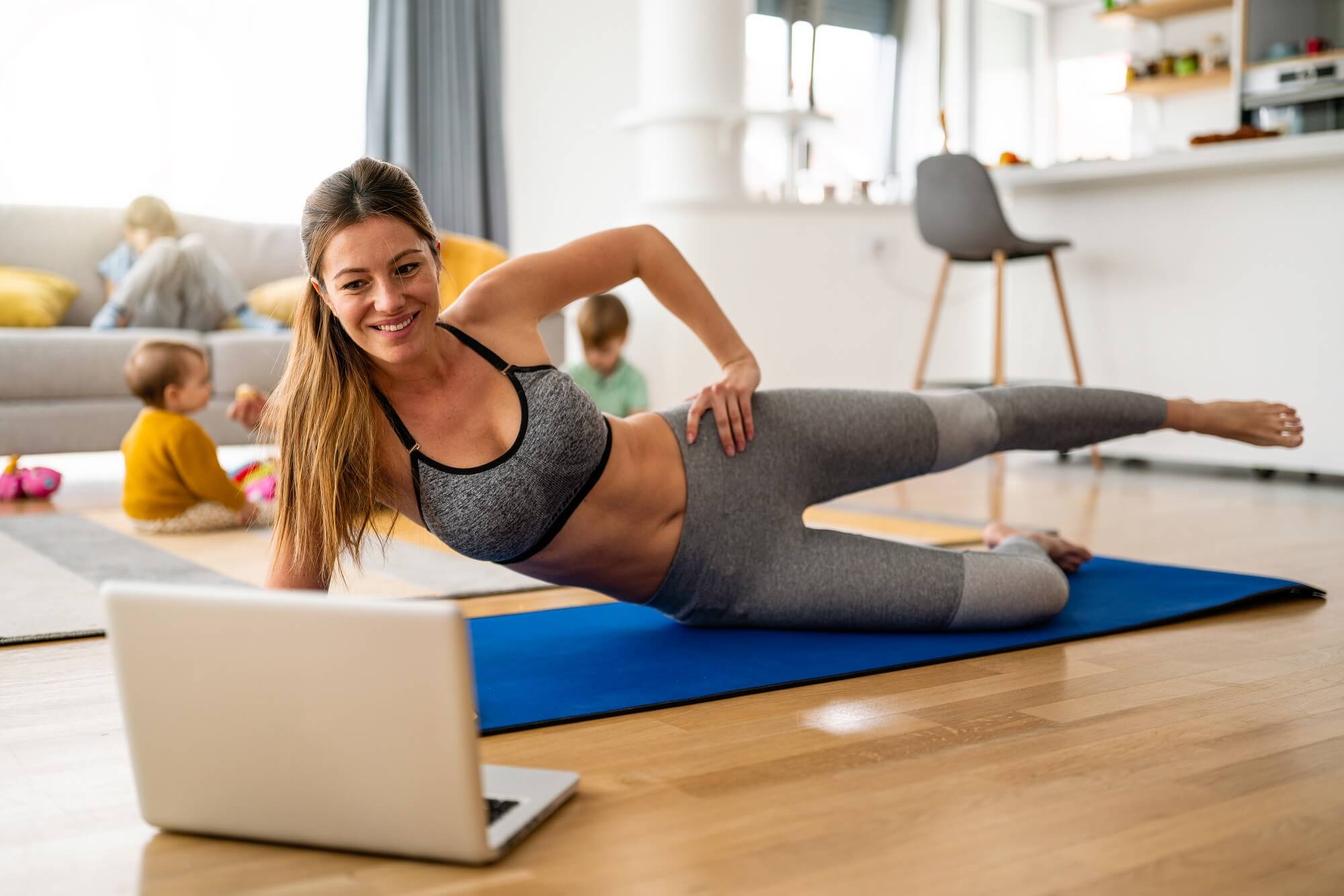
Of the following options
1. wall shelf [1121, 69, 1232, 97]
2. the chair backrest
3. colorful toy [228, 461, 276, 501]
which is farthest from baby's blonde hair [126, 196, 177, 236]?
wall shelf [1121, 69, 1232, 97]

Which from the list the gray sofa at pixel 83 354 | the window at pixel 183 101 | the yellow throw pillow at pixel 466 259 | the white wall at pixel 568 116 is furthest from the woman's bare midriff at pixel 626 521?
the white wall at pixel 568 116

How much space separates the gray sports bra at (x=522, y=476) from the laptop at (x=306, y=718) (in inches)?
18.1

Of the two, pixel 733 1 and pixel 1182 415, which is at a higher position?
pixel 733 1

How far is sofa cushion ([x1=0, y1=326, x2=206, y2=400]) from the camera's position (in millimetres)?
3559

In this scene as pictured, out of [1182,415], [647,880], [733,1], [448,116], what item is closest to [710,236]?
[733,1]

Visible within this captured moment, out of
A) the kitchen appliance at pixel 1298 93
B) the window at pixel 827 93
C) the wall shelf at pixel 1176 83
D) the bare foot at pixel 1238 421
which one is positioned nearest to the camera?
the bare foot at pixel 1238 421

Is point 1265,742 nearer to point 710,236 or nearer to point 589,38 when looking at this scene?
point 710,236

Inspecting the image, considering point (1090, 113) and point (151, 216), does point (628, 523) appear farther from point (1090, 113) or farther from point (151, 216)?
point (1090, 113)

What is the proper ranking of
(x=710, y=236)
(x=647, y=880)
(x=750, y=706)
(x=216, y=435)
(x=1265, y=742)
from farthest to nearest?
1. (x=710, y=236)
2. (x=216, y=435)
3. (x=750, y=706)
4. (x=1265, y=742)
5. (x=647, y=880)

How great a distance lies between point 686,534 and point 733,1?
3.71 metres

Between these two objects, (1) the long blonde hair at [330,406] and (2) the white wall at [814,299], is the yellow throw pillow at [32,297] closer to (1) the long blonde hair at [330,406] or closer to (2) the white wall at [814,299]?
(2) the white wall at [814,299]

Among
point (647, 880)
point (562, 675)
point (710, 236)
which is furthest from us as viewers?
point (710, 236)

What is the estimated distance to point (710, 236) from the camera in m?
4.86

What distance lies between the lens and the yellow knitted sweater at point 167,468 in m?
2.88
